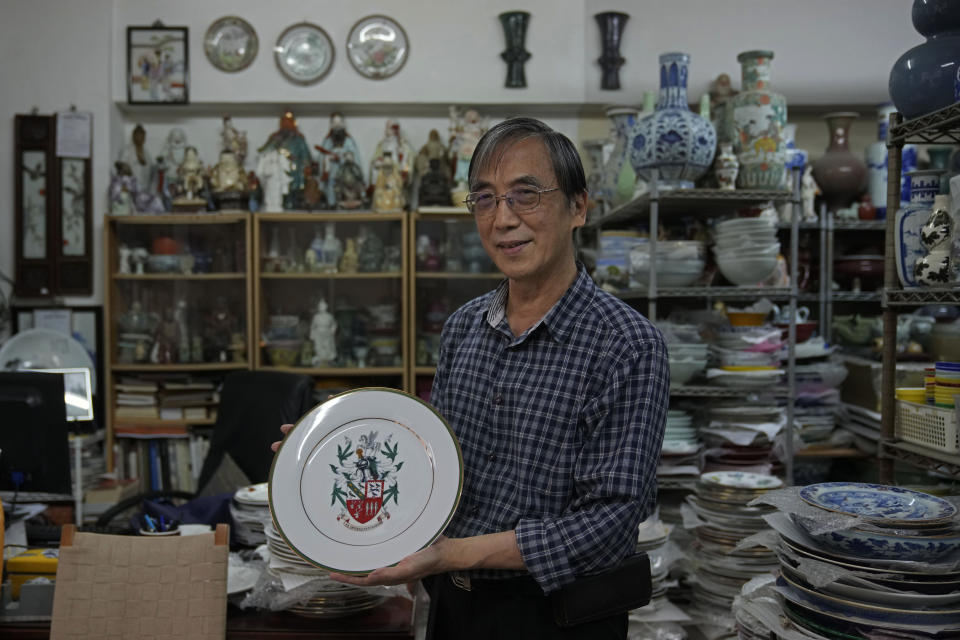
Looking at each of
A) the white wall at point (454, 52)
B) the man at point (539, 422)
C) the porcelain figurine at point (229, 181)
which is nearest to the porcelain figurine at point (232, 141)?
the porcelain figurine at point (229, 181)

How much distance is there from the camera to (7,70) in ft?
13.5

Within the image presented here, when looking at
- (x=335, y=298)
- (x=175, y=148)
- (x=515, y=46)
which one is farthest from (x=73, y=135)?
(x=515, y=46)

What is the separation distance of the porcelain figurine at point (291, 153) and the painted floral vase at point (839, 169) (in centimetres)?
261

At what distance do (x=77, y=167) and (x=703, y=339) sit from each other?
325 cm

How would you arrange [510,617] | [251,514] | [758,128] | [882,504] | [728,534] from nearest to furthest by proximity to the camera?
[510,617] < [882,504] < [251,514] < [728,534] < [758,128]

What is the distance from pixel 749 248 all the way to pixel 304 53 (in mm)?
2615

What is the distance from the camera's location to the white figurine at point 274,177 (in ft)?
13.3

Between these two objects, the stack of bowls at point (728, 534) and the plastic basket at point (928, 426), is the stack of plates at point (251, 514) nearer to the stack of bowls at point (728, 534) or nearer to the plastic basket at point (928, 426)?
the stack of bowls at point (728, 534)

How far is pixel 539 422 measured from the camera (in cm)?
121

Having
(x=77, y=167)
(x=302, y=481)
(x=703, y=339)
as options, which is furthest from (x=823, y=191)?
(x=77, y=167)

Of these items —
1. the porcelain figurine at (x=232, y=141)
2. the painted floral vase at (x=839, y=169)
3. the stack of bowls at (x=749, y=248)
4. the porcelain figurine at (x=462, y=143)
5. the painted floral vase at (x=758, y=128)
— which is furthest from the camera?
the porcelain figurine at (x=232, y=141)

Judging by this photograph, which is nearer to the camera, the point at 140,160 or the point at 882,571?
the point at 882,571

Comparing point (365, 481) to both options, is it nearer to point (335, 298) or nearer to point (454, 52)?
point (335, 298)

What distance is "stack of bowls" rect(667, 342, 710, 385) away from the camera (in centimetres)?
277
